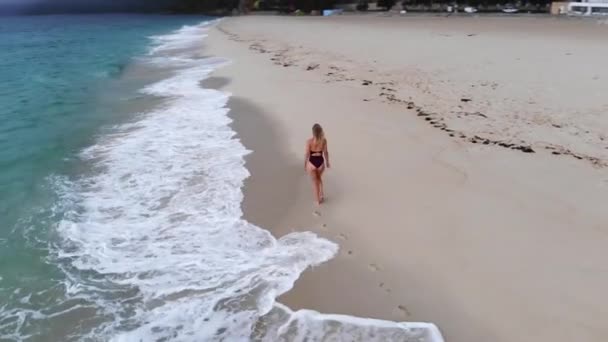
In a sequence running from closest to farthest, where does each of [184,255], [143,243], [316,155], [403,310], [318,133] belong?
[403,310] → [184,255] → [143,243] → [318,133] → [316,155]

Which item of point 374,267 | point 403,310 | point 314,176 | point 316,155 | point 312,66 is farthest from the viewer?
point 312,66

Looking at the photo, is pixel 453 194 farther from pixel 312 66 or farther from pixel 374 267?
pixel 312 66

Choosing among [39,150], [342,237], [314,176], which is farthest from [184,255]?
[39,150]

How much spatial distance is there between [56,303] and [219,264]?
2.07m

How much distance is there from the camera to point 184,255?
7039mm

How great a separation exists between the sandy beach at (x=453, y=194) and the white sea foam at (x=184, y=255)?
1.10 feet

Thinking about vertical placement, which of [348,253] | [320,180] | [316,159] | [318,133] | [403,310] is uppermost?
[318,133]

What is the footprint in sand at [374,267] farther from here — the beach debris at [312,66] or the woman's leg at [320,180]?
the beach debris at [312,66]

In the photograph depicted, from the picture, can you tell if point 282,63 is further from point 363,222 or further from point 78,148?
point 363,222

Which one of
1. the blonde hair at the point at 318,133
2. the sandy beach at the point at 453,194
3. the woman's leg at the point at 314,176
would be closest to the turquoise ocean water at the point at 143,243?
the sandy beach at the point at 453,194

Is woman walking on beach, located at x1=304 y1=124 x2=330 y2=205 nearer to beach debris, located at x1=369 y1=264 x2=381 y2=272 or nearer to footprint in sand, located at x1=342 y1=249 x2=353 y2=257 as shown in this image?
footprint in sand, located at x1=342 y1=249 x2=353 y2=257

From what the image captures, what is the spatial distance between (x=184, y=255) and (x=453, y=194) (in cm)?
453

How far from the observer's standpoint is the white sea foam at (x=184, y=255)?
5.48 metres

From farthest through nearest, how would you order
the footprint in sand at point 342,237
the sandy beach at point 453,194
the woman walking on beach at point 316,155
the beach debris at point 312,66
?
the beach debris at point 312,66
the woman walking on beach at point 316,155
the footprint in sand at point 342,237
the sandy beach at point 453,194
